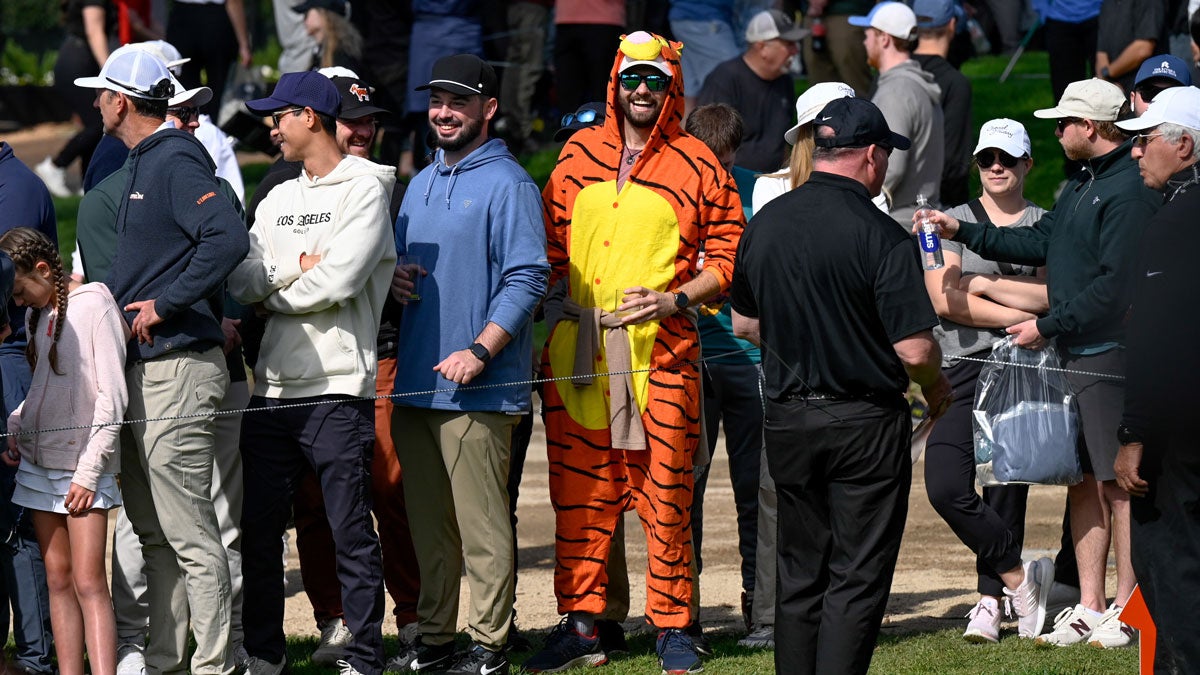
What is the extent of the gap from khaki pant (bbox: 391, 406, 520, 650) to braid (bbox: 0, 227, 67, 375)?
1372 mm

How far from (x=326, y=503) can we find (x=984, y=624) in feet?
9.00

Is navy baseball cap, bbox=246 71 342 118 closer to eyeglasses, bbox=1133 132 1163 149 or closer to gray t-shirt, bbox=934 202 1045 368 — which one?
gray t-shirt, bbox=934 202 1045 368

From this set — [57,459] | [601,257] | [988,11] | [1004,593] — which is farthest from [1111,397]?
[988,11]

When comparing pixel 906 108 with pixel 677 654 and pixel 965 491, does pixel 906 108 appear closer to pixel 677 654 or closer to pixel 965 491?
pixel 965 491

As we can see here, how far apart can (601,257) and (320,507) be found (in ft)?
5.30

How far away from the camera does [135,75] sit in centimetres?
614

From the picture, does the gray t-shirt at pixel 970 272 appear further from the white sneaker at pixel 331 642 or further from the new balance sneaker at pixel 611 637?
the white sneaker at pixel 331 642

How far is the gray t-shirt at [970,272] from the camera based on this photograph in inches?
278

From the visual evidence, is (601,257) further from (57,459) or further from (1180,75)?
(1180,75)

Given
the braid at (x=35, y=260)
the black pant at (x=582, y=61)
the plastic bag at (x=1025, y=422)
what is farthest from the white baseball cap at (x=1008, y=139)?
the black pant at (x=582, y=61)

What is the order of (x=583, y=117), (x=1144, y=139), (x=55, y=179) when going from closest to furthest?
(x=1144, y=139) → (x=583, y=117) → (x=55, y=179)

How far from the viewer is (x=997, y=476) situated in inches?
266

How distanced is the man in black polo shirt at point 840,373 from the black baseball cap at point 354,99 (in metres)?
2.02

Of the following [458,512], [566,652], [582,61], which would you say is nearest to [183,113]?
[458,512]
